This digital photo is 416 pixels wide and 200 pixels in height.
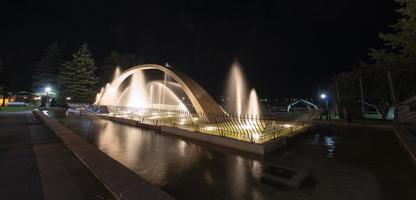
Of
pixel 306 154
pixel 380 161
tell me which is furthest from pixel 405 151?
pixel 306 154

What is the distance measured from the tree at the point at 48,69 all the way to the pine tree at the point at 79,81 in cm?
972

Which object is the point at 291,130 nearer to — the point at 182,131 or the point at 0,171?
the point at 182,131

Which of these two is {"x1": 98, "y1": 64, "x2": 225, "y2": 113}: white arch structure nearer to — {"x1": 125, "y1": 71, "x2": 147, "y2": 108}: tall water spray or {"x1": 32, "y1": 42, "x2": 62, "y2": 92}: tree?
{"x1": 125, "y1": 71, "x2": 147, "y2": 108}: tall water spray

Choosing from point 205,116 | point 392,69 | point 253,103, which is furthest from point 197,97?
point 392,69

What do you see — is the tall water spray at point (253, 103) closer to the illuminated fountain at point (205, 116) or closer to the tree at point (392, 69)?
the illuminated fountain at point (205, 116)

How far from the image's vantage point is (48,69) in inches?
1943

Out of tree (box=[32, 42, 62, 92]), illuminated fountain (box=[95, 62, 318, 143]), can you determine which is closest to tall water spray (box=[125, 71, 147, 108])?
illuminated fountain (box=[95, 62, 318, 143])

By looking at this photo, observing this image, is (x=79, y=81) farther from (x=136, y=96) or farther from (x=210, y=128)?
(x=210, y=128)

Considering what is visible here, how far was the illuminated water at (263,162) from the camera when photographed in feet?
13.3

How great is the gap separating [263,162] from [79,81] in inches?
1801

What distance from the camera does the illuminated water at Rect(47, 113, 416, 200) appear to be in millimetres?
4059

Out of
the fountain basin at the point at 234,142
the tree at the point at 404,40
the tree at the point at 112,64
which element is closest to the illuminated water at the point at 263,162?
the fountain basin at the point at 234,142

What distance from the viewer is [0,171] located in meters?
4.98

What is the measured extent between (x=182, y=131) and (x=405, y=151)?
9025 millimetres
